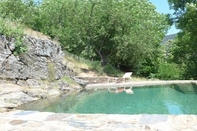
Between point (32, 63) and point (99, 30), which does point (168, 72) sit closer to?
point (99, 30)

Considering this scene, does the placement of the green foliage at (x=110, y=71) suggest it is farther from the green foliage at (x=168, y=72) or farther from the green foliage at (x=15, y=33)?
the green foliage at (x=15, y=33)

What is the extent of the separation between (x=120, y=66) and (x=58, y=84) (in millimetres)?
9726

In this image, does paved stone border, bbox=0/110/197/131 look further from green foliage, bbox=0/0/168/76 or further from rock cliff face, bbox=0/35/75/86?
green foliage, bbox=0/0/168/76

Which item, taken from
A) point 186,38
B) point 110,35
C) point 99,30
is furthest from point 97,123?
point 186,38

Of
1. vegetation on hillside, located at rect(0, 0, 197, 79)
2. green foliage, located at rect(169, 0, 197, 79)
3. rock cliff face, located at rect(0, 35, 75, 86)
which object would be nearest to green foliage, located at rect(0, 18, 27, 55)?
rock cliff face, located at rect(0, 35, 75, 86)

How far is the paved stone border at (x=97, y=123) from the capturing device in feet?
11.9

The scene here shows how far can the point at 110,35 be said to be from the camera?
59.8 ft

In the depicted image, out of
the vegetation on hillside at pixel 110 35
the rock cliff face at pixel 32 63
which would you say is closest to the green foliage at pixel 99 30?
the vegetation on hillside at pixel 110 35

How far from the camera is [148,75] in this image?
64.5ft

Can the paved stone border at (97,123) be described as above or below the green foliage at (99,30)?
below

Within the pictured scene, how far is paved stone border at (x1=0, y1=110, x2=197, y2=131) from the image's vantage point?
3.63m

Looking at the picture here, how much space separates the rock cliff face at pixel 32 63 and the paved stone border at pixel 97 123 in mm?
6030

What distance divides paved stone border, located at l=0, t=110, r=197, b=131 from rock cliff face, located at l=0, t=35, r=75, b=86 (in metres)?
6.03

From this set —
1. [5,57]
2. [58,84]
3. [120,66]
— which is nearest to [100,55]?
[120,66]
